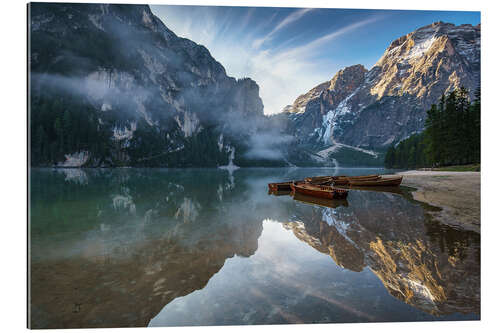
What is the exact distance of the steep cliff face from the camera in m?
104

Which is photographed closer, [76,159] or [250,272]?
[250,272]

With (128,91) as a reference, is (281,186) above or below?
below

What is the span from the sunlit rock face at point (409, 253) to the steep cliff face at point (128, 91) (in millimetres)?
92169

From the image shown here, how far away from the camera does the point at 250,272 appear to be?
22.0ft

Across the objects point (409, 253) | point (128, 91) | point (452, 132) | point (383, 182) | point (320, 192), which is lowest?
point (409, 253)

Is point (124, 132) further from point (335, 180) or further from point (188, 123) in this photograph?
point (335, 180)

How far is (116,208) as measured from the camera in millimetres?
17469

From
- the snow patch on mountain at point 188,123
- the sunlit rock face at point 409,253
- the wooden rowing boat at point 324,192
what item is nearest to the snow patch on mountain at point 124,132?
the snow patch on mountain at point 188,123

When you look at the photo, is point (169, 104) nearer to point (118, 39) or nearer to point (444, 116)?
point (118, 39)

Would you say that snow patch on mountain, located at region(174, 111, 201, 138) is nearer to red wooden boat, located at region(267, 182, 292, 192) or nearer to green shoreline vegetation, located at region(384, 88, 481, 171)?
green shoreline vegetation, located at region(384, 88, 481, 171)

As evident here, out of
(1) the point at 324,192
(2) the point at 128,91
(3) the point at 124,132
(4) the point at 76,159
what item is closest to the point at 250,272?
(1) the point at 324,192

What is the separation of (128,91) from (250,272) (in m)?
159

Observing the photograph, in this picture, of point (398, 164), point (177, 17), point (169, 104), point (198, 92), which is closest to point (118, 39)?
point (169, 104)
